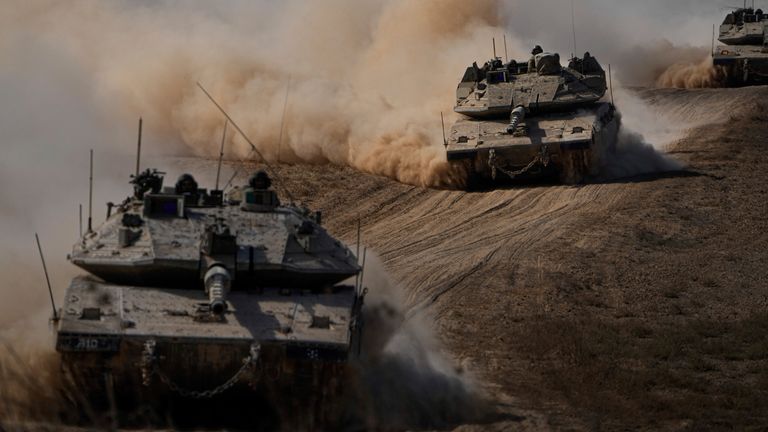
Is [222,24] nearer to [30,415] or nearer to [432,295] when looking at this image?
[432,295]

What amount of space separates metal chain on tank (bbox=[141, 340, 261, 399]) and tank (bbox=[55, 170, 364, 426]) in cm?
1

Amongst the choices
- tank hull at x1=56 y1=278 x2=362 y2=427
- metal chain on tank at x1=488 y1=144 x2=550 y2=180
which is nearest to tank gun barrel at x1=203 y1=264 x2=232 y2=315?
tank hull at x1=56 y1=278 x2=362 y2=427

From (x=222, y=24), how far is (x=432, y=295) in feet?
60.0

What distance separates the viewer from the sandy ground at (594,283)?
50.6ft

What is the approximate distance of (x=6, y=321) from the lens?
16.6m

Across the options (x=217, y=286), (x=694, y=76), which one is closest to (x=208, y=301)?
(x=217, y=286)

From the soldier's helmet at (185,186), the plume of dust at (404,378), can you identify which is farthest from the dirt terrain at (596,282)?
the soldier's helmet at (185,186)

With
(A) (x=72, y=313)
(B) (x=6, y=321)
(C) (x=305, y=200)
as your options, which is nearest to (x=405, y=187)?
(C) (x=305, y=200)

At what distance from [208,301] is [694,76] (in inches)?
1215

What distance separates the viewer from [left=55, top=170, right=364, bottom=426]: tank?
44.9 feet

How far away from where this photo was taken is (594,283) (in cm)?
2044

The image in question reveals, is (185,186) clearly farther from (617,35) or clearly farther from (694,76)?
(617,35)

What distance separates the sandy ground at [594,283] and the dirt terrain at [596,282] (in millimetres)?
31

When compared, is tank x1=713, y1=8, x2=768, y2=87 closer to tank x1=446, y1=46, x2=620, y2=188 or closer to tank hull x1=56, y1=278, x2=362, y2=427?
tank x1=446, y1=46, x2=620, y2=188
